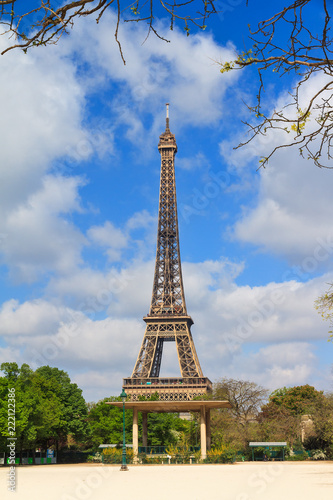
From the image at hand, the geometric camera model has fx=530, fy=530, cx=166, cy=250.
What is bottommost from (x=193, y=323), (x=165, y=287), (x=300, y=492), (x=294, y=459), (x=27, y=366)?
(x=294, y=459)

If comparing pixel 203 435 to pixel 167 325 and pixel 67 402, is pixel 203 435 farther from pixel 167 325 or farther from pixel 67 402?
pixel 167 325

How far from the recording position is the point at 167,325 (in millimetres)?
82812

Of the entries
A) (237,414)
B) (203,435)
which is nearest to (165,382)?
(237,414)

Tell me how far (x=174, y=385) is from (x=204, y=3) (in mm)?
74442

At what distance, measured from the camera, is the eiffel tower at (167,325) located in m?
76.5

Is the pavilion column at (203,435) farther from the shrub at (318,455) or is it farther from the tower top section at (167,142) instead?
the tower top section at (167,142)

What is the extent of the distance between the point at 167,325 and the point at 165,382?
9280mm

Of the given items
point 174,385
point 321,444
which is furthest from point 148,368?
point 321,444

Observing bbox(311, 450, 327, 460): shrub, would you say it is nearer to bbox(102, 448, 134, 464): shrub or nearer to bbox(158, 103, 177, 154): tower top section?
bbox(102, 448, 134, 464): shrub

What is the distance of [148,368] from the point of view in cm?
7912

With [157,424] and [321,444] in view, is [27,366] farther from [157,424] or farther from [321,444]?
[321,444]

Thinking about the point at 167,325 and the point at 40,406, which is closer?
the point at 40,406

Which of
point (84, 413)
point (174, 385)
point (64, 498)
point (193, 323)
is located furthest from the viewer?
point (193, 323)

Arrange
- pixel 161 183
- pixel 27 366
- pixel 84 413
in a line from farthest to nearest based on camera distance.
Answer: pixel 161 183
pixel 84 413
pixel 27 366
